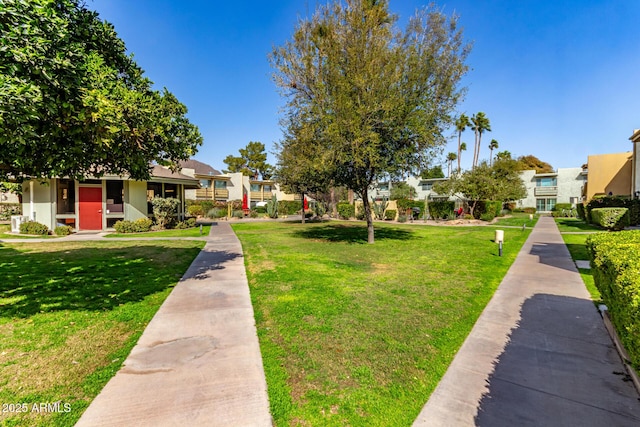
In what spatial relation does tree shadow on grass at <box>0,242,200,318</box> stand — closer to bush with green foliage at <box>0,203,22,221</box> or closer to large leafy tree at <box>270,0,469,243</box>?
large leafy tree at <box>270,0,469,243</box>

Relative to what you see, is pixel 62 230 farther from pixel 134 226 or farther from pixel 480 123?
pixel 480 123

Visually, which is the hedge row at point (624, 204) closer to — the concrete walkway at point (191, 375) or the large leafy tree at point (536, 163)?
the concrete walkway at point (191, 375)

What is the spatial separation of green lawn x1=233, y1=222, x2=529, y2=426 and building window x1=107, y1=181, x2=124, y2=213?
43.6 ft

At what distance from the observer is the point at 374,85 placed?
10602 millimetres

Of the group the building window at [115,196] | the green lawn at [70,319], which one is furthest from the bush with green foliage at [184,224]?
the green lawn at [70,319]

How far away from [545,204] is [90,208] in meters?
55.7

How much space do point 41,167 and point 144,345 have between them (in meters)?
3.85

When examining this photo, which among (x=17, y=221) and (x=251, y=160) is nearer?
(x=17, y=221)

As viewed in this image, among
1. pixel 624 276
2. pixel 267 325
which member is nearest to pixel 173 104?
pixel 267 325

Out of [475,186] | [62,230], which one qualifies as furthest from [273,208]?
[475,186]

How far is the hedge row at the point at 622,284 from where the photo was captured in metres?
2.63

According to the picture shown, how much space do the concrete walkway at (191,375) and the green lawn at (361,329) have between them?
22 centimetres

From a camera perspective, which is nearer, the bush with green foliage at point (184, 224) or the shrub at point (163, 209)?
the shrub at point (163, 209)

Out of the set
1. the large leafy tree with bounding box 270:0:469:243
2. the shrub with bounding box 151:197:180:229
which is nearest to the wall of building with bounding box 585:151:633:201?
the large leafy tree with bounding box 270:0:469:243
